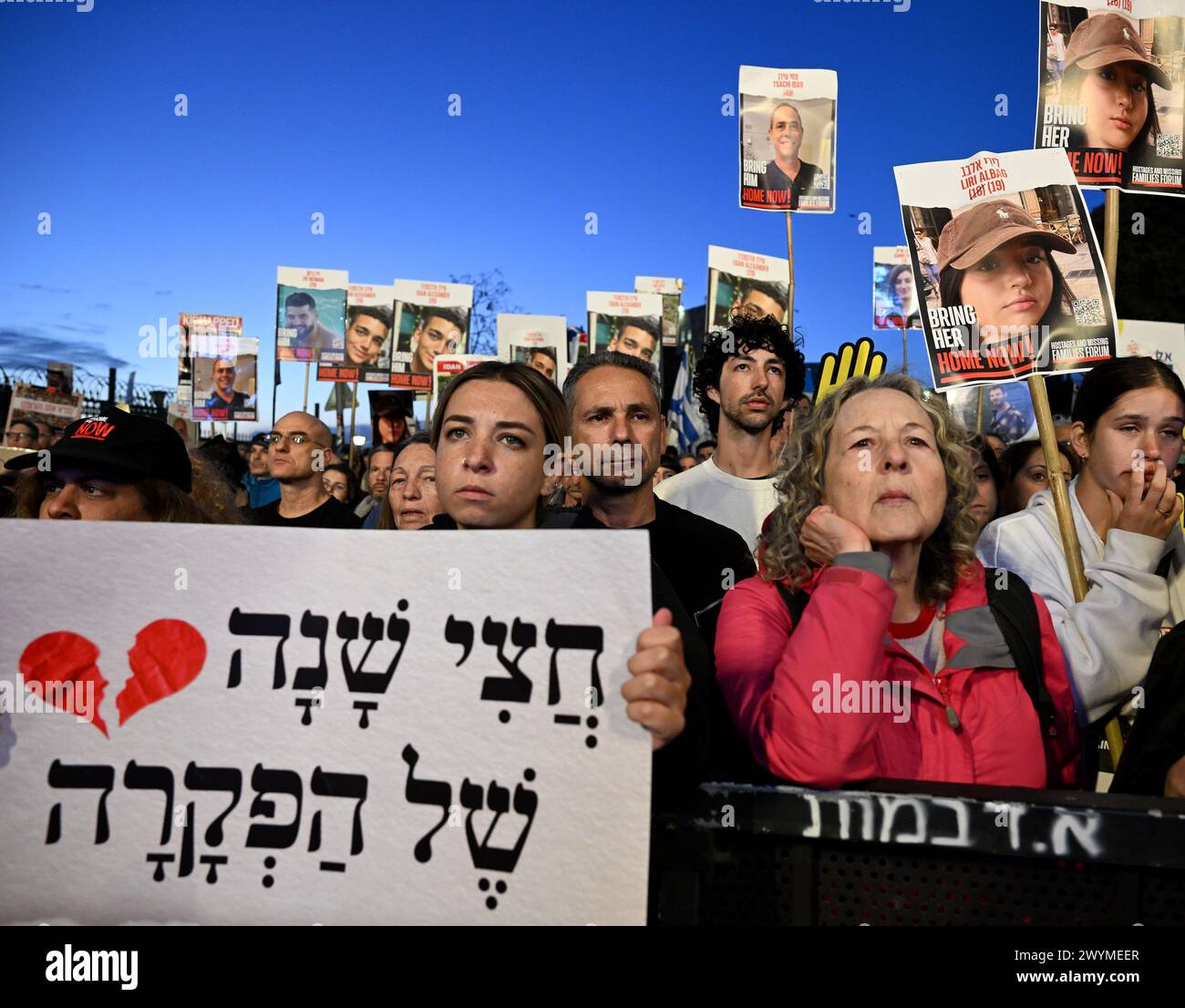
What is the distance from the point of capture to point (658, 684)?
144 centimetres

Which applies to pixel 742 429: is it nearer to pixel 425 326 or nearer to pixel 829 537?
pixel 829 537

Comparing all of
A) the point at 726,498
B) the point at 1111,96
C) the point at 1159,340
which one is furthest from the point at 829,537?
the point at 1159,340

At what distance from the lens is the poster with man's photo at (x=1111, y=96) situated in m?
3.89

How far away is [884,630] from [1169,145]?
3399 millimetres

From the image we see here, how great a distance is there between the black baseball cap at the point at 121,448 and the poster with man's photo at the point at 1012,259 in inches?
101

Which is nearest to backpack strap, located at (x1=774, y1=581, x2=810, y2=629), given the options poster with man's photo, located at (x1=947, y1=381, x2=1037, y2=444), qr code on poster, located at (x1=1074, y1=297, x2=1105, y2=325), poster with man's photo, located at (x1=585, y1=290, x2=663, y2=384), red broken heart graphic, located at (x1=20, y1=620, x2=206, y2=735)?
red broken heart graphic, located at (x1=20, y1=620, x2=206, y2=735)

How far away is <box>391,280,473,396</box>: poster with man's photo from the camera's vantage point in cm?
1259

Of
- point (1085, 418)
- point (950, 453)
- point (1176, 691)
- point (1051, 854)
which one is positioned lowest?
point (1051, 854)

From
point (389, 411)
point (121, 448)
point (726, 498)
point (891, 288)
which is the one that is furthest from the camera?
point (891, 288)
